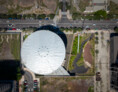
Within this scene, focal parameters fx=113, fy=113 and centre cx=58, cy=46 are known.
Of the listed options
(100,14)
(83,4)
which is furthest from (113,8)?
(83,4)

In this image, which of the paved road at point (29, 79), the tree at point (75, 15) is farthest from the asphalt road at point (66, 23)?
the paved road at point (29, 79)

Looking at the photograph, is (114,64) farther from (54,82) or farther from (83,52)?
(54,82)

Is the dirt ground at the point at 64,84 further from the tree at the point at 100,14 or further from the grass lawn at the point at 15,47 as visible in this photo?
the tree at the point at 100,14

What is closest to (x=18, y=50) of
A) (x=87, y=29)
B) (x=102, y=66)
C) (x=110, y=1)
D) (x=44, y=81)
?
(x=44, y=81)

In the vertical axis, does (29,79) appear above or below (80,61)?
below

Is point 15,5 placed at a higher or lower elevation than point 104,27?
higher

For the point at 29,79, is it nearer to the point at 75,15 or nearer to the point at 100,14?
the point at 75,15
